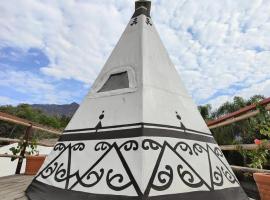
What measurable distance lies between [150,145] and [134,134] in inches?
6.7

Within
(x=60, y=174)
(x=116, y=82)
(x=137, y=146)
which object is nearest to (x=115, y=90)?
(x=116, y=82)

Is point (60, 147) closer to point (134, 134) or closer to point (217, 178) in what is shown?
point (134, 134)

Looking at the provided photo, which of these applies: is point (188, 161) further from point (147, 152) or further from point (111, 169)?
point (111, 169)

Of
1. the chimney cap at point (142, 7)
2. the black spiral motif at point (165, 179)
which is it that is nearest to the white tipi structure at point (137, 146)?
the black spiral motif at point (165, 179)

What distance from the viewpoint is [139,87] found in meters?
2.38

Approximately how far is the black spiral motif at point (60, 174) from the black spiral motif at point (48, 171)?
7 centimetres

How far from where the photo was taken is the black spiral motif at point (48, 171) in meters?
2.18

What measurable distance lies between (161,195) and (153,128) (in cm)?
56

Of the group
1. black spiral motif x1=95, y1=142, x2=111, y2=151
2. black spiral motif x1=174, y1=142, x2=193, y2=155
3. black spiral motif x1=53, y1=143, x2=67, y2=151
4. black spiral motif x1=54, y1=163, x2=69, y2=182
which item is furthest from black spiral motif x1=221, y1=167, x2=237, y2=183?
black spiral motif x1=53, y1=143, x2=67, y2=151

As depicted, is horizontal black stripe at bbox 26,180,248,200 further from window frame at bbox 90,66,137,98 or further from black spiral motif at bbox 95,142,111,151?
window frame at bbox 90,66,137,98

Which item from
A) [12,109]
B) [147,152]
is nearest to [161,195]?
[147,152]

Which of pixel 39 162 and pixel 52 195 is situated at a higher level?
pixel 39 162

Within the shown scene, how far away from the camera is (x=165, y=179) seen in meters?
1.78

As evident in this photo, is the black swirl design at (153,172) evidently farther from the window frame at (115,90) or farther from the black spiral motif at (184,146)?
the window frame at (115,90)
